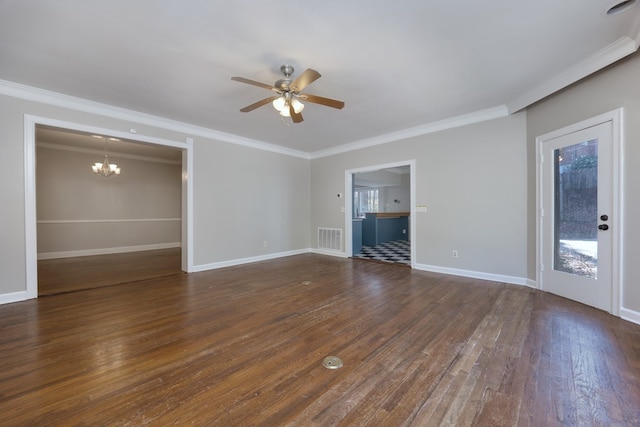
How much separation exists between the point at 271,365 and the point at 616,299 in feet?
11.3

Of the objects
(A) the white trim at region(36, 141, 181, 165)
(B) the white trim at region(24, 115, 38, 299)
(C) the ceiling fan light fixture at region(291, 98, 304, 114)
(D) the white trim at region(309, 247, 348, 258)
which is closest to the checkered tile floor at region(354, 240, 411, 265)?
(D) the white trim at region(309, 247, 348, 258)

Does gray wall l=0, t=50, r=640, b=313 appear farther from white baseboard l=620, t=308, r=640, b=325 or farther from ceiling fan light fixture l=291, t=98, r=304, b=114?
ceiling fan light fixture l=291, t=98, r=304, b=114

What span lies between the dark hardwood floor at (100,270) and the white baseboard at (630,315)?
235 inches

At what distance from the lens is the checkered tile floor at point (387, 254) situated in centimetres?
571

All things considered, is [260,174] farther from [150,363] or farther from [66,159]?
[66,159]

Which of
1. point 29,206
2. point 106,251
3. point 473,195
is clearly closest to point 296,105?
point 473,195

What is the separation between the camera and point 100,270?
15.8ft

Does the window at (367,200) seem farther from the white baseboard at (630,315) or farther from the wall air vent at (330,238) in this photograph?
the white baseboard at (630,315)

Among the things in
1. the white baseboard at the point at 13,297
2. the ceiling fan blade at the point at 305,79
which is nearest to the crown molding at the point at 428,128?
the ceiling fan blade at the point at 305,79

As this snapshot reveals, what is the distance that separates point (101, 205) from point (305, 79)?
23.3ft

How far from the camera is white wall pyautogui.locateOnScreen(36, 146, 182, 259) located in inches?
237

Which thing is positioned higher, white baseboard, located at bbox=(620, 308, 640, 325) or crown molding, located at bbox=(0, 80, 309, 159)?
crown molding, located at bbox=(0, 80, 309, 159)

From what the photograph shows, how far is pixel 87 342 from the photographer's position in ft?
7.12

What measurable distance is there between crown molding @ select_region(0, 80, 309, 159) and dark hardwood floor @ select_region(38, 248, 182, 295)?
252cm
